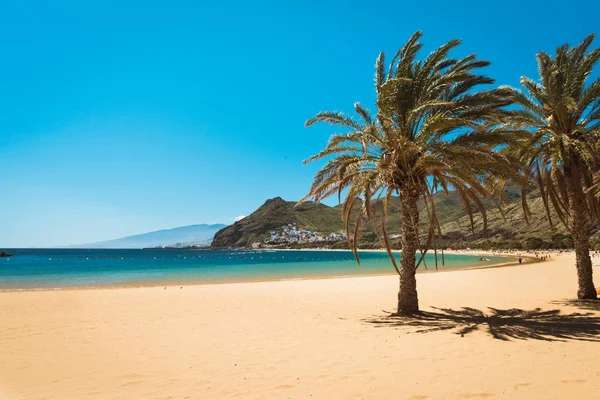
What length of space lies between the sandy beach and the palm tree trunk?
837 mm

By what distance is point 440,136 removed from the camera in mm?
12375

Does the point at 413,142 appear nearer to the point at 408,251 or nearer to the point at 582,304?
the point at 408,251

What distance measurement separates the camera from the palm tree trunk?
1219cm

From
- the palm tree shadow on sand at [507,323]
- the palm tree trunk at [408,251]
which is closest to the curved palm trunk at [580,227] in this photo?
the palm tree shadow on sand at [507,323]

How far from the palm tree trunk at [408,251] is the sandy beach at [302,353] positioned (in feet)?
2.75

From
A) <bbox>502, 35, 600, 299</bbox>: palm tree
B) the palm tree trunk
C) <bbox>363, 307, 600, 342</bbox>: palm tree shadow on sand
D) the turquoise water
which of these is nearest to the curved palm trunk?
<bbox>502, 35, 600, 299</bbox>: palm tree

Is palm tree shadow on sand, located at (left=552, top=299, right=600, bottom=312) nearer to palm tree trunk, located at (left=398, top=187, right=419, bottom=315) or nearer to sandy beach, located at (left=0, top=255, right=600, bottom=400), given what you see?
sandy beach, located at (left=0, top=255, right=600, bottom=400)

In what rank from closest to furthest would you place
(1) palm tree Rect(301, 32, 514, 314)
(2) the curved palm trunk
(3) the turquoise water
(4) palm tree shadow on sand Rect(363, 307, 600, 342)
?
(4) palm tree shadow on sand Rect(363, 307, 600, 342) → (1) palm tree Rect(301, 32, 514, 314) → (2) the curved palm trunk → (3) the turquoise water

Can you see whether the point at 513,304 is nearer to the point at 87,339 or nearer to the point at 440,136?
the point at 440,136

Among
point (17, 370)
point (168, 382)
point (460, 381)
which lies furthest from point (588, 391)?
point (17, 370)

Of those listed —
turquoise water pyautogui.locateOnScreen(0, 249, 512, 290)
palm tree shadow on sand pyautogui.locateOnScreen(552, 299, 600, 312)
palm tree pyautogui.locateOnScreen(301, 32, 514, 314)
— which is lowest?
turquoise water pyautogui.locateOnScreen(0, 249, 512, 290)

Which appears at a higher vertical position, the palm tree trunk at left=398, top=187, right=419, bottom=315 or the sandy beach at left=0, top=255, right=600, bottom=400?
the palm tree trunk at left=398, top=187, right=419, bottom=315

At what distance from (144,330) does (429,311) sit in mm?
9631

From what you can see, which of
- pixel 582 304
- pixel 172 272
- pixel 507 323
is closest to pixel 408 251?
pixel 507 323
